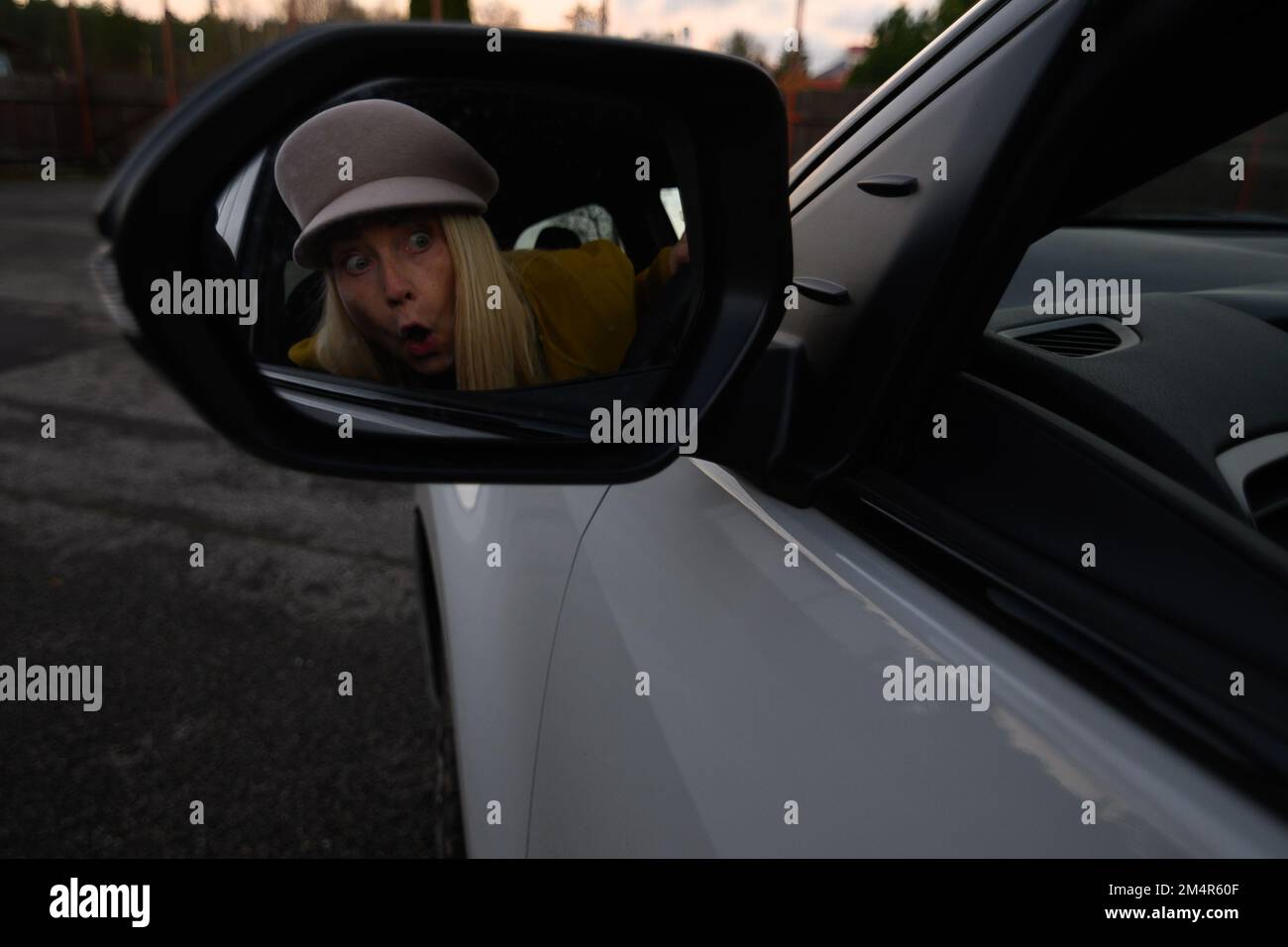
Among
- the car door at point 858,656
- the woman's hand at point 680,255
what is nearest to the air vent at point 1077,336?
the car door at point 858,656

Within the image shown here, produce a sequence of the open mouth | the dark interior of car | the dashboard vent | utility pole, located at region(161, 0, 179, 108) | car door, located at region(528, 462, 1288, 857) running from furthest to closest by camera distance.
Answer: utility pole, located at region(161, 0, 179, 108) < the dashboard vent < the open mouth < the dark interior of car < car door, located at region(528, 462, 1288, 857)

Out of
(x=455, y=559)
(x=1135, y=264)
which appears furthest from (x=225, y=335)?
(x=1135, y=264)

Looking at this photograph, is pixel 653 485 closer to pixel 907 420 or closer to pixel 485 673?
pixel 907 420

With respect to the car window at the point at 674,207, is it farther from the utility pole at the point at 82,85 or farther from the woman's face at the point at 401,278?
the utility pole at the point at 82,85

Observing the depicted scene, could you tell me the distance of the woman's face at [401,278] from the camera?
3.75 ft

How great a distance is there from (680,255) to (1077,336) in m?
0.59

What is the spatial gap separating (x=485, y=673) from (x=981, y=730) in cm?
119

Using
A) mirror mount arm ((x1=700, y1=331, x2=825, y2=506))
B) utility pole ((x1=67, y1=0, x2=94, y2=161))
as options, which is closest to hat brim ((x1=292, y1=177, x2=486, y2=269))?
mirror mount arm ((x1=700, y1=331, x2=825, y2=506))

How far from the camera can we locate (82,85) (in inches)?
978

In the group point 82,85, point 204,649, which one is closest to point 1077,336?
point 204,649

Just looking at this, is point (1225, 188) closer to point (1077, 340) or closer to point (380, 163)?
point (1077, 340)

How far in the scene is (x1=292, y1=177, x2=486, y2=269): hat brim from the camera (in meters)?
1.11

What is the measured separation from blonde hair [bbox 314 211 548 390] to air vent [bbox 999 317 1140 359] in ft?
2.13

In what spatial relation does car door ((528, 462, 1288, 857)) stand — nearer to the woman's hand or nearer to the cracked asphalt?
the woman's hand
